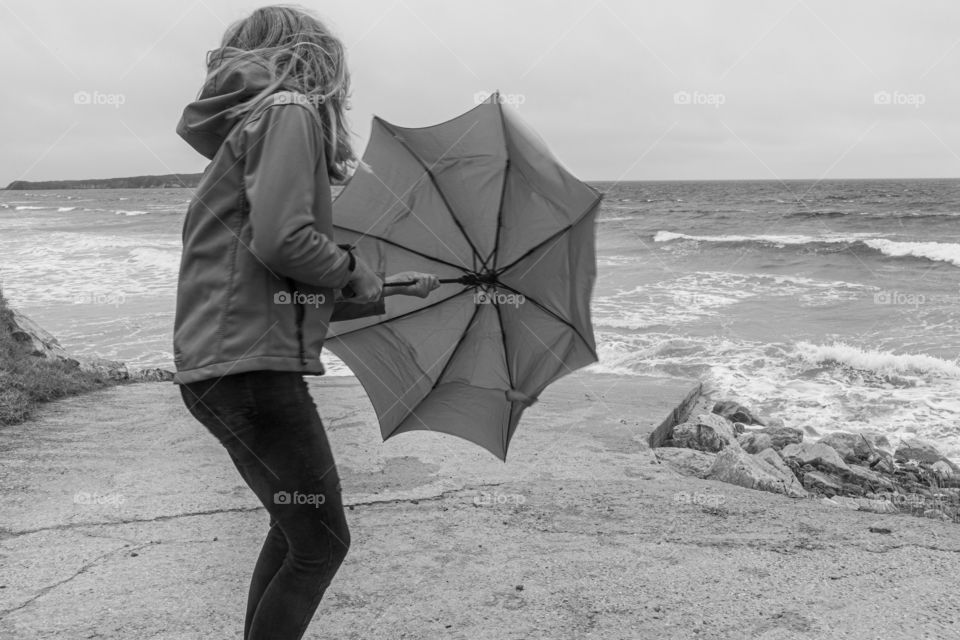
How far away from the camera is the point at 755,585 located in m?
3.25

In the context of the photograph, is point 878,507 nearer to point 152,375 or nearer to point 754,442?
point 754,442

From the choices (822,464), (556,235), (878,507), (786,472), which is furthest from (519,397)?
(822,464)

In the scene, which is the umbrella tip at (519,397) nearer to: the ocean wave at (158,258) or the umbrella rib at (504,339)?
the umbrella rib at (504,339)

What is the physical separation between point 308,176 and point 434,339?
5.02ft

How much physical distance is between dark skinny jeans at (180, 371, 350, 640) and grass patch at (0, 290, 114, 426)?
460cm

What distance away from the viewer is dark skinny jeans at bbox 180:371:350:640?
1823 millimetres

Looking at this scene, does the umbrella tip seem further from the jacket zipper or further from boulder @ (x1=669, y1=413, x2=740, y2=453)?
boulder @ (x1=669, y1=413, x2=740, y2=453)

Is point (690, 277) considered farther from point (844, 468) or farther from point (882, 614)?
Result: point (882, 614)

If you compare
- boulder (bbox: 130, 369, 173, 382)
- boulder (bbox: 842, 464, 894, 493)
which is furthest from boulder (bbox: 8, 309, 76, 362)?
boulder (bbox: 842, 464, 894, 493)

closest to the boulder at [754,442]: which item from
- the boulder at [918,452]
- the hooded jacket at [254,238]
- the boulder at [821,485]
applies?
the boulder at [821,485]

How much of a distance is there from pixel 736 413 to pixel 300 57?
732 centimetres

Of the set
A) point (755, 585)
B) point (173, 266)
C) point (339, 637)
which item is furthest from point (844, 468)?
point (173, 266)

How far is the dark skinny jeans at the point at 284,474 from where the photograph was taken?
1823 mm

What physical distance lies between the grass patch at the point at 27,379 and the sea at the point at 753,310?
2.02 m
